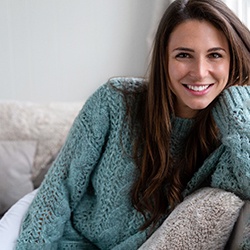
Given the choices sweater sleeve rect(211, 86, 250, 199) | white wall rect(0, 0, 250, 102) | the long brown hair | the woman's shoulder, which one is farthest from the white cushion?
white wall rect(0, 0, 250, 102)

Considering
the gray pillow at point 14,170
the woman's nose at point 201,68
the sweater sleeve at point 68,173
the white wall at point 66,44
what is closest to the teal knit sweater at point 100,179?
the sweater sleeve at point 68,173

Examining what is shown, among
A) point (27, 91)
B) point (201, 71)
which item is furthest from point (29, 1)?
point (201, 71)

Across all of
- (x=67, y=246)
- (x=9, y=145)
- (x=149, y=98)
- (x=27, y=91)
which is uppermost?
(x=149, y=98)

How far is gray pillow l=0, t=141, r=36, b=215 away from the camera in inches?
74.1

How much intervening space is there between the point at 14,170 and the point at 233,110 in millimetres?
1027

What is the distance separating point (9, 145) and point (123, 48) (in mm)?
798

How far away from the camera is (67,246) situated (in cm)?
144

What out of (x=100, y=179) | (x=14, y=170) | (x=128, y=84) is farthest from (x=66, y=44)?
(x=100, y=179)

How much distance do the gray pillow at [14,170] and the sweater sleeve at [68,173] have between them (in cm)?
51

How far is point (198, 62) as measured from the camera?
1239mm

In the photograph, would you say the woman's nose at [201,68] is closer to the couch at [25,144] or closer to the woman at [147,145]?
the woman at [147,145]

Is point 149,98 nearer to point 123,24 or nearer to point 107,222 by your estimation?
point 107,222

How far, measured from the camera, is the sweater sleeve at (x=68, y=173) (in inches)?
53.4

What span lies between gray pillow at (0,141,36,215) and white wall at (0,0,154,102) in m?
0.46
